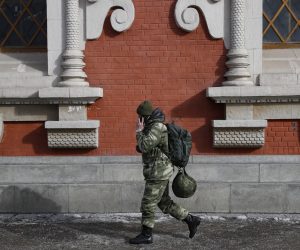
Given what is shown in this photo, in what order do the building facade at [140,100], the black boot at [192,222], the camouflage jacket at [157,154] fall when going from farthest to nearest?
1. the building facade at [140,100]
2. the black boot at [192,222]
3. the camouflage jacket at [157,154]

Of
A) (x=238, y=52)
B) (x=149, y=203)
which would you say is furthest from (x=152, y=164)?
(x=238, y=52)

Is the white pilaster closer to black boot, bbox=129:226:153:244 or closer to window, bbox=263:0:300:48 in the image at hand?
black boot, bbox=129:226:153:244

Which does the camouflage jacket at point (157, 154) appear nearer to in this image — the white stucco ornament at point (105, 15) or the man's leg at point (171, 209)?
the man's leg at point (171, 209)

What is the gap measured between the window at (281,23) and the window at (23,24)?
3.61 metres

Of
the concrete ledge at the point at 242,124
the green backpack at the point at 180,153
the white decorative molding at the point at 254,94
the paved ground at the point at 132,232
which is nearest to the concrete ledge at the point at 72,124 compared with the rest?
the paved ground at the point at 132,232

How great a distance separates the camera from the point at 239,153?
24.9 ft

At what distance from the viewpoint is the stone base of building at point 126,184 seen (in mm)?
7238

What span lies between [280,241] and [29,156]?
13.3 ft

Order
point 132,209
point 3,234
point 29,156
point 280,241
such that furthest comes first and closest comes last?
point 29,156 → point 132,209 → point 3,234 → point 280,241

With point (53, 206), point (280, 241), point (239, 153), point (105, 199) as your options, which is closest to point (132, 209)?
point (105, 199)

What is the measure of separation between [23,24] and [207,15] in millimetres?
3060

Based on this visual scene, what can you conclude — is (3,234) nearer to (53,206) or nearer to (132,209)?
(53,206)

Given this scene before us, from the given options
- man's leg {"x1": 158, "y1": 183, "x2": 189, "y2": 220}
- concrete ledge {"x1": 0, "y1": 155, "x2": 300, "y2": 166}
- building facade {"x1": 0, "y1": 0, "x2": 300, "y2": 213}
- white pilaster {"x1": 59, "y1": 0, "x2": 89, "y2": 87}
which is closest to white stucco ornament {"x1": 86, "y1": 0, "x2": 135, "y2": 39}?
building facade {"x1": 0, "y1": 0, "x2": 300, "y2": 213}

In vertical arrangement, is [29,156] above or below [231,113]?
below
